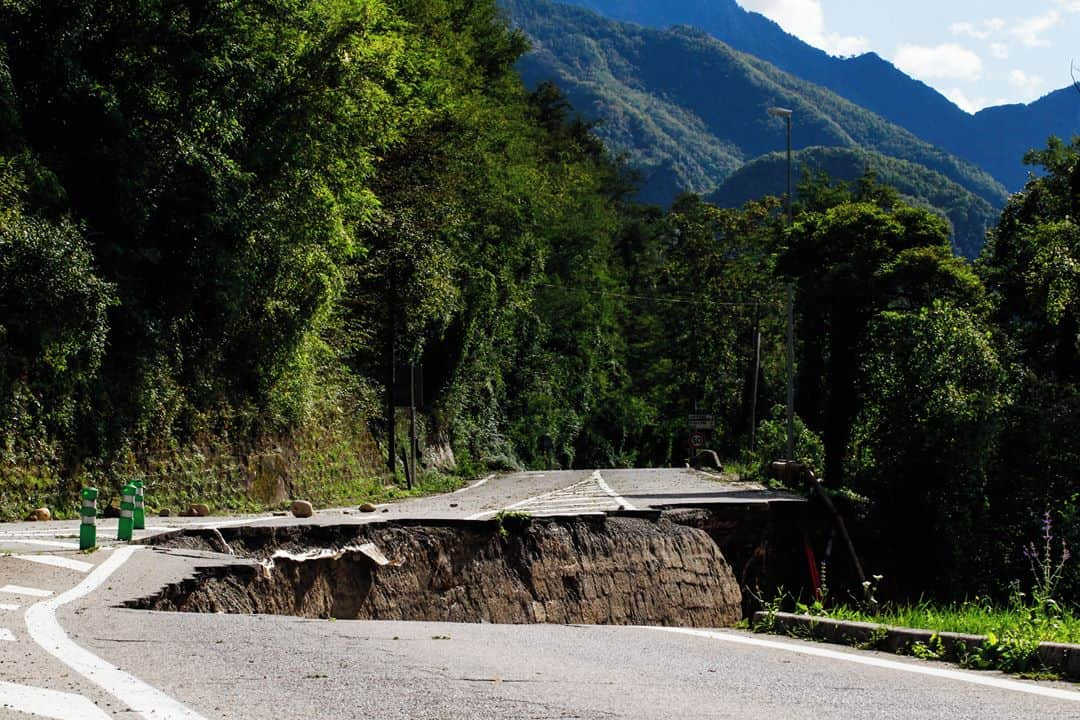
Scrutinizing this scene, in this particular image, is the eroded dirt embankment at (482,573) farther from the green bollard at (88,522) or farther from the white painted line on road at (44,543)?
the green bollard at (88,522)

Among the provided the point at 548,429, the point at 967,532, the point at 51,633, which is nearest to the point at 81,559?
the point at 51,633

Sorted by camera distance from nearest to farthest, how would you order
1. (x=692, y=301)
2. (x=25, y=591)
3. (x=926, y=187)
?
(x=25, y=591) → (x=692, y=301) → (x=926, y=187)

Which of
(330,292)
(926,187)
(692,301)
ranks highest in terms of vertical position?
(926,187)

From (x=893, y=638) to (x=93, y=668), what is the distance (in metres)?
5.24

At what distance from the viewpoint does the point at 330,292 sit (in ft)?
86.8

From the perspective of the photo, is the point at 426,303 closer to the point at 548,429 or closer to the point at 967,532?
the point at 967,532

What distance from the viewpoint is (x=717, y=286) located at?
68312 mm

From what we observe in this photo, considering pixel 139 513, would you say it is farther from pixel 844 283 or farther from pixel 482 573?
pixel 844 283

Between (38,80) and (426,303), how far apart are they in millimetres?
17631

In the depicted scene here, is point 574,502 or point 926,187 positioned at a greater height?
point 926,187

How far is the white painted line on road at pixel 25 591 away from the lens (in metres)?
9.98

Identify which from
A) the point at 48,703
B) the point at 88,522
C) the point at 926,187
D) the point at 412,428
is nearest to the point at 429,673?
the point at 48,703

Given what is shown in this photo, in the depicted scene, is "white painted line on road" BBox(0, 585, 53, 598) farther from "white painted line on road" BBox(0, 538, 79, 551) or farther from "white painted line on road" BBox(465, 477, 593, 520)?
"white painted line on road" BBox(465, 477, 593, 520)

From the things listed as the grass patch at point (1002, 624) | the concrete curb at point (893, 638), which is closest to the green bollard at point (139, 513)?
the concrete curb at point (893, 638)
